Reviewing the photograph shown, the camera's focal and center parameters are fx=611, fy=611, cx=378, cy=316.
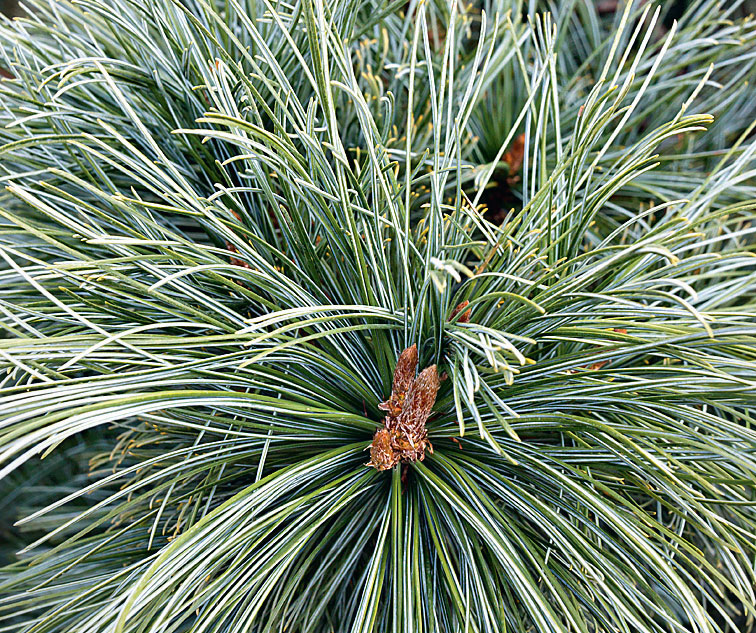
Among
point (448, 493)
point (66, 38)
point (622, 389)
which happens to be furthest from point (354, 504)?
point (66, 38)

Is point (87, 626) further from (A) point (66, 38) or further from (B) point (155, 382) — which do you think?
(A) point (66, 38)

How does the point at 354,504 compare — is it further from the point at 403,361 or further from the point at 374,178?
the point at 374,178

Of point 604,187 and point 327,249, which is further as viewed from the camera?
point 327,249

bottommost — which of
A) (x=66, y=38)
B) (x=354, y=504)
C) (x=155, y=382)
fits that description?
(x=354, y=504)

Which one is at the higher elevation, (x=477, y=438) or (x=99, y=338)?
(x=99, y=338)
